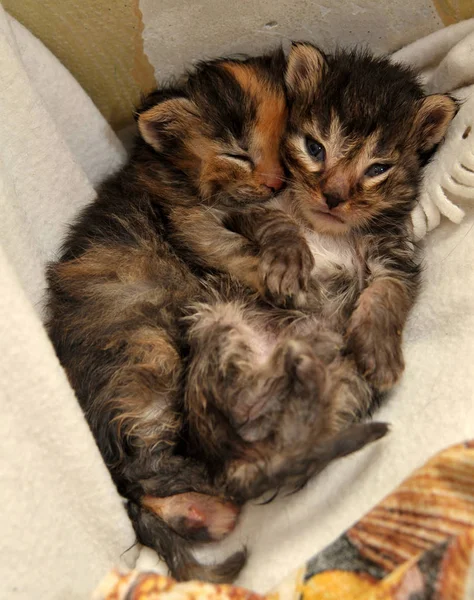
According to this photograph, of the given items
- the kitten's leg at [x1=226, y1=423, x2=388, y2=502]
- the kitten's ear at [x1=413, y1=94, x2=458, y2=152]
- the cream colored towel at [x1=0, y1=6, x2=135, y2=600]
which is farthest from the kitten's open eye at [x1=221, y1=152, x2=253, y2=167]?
the kitten's leg at [x1=226, y1=423, x2=388, y2=502]

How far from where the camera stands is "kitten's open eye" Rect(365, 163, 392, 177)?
77.7 inches

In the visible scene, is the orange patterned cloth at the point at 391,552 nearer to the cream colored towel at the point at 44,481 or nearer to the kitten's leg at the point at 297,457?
the kitten's leg at the point at 297,457

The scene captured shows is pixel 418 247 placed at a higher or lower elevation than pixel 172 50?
lower

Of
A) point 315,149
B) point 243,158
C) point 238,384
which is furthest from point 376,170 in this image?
point 238,384

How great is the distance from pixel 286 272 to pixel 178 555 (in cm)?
86

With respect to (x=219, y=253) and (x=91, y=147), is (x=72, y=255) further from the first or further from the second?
(x=91, y=147)

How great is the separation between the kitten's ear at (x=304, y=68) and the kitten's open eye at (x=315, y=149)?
0.70 ft

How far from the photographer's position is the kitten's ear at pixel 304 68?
6.74 ft

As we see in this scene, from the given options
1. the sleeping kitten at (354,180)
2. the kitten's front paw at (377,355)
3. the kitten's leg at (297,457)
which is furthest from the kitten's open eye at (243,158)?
the kitten's leg at (297,457)

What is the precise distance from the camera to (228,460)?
1.62m

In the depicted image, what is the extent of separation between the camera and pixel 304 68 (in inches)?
82.4

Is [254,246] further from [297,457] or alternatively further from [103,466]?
[103,466]

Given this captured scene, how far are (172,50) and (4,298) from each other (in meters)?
1.34

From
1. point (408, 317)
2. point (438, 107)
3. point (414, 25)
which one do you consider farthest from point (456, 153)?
point (414, 25)
